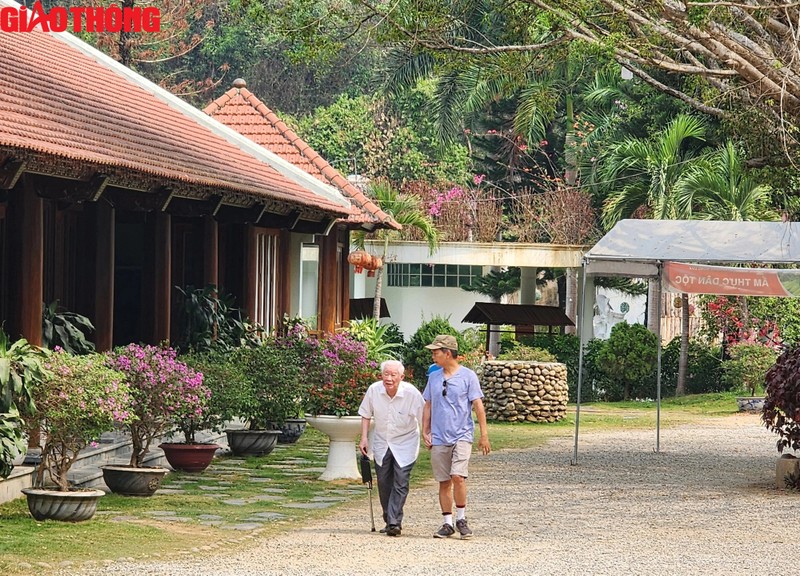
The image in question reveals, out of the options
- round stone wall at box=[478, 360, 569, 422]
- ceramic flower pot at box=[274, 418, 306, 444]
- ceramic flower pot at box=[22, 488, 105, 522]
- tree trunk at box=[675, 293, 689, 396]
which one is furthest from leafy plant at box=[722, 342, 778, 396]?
ceramic flower pot at box=[22, 488, 105, 522]

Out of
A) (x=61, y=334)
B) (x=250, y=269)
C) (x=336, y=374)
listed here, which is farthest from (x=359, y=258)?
(x=61, y=334)

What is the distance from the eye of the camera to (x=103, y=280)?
14.1 m

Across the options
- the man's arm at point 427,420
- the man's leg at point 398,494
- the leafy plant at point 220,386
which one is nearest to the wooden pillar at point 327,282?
the leafy plant at point 220,386

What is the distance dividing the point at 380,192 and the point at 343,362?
44.5ft

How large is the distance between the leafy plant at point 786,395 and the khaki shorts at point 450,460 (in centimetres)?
443

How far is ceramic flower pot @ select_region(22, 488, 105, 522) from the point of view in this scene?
10.2 meters

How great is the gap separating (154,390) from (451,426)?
2.96 metres

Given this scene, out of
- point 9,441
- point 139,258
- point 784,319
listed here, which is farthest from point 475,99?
point 9,441

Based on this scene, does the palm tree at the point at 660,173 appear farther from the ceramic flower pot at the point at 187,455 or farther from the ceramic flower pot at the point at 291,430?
the ceramic flower pot at the point at 187,455

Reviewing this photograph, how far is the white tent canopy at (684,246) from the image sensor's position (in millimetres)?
15273

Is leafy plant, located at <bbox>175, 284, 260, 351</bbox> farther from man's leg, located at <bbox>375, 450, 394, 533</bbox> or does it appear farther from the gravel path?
man's leg, located at <bbox>375, 450, 394, 533</bbox>

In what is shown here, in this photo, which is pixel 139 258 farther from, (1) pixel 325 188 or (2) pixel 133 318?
(1) pixel 325 188

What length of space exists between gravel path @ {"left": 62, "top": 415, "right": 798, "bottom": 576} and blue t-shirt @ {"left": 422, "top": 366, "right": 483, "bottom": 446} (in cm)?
75

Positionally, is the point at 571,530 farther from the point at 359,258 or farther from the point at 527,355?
the point at 359,258
